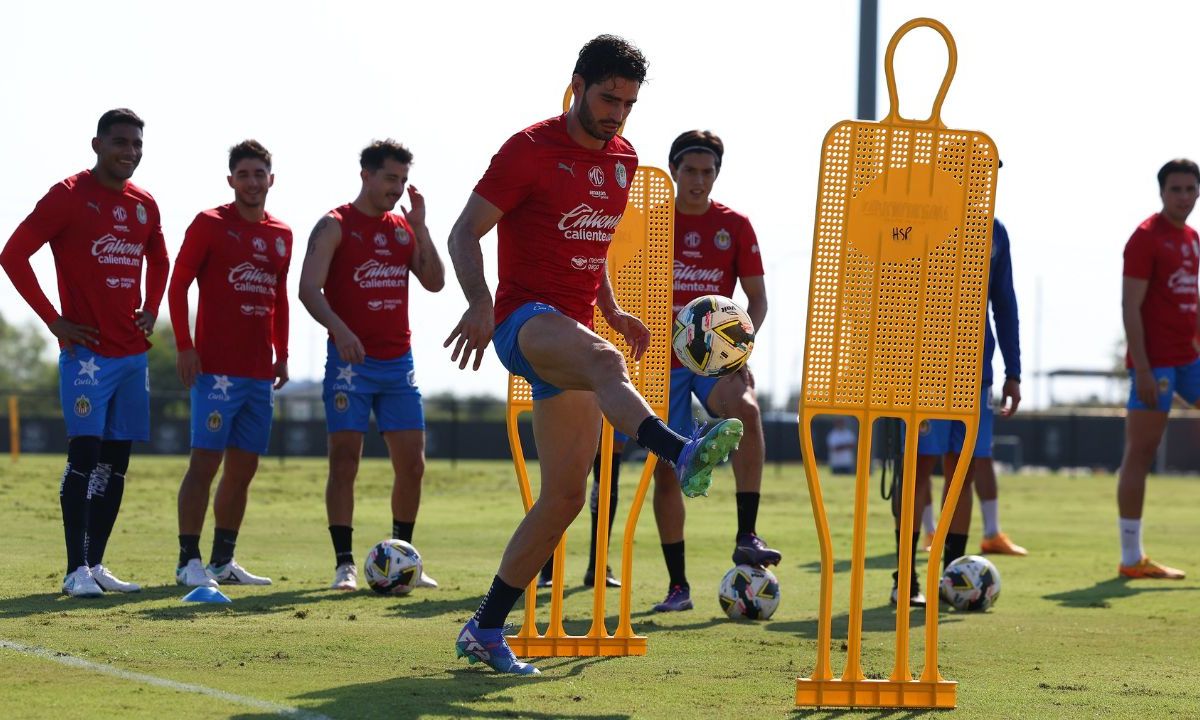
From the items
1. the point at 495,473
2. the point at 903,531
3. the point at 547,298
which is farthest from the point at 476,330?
the point at 495,473

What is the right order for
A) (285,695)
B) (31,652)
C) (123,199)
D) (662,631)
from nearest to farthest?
(285,695) < (31,652) < (662,631) < (123,199)

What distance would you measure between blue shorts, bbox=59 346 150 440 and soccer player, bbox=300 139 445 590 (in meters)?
1.18

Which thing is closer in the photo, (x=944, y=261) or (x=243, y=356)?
(x=944, y=261)

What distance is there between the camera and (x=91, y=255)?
870 centimetres

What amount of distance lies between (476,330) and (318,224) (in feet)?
14.2

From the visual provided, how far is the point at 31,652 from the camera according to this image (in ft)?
20.2

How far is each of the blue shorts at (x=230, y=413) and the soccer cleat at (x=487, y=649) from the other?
3.84 meters

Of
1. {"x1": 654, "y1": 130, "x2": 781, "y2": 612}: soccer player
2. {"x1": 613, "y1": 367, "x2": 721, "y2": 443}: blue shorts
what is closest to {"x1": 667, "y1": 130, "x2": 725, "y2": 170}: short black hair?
{"x1": 654, "y1": 130, "x2": 781, "y2": 612}: soccer player

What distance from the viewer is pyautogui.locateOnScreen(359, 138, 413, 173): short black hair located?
9.56m

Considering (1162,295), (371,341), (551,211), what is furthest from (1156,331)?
(551,211)

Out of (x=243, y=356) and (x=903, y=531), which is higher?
(x=243, y=356)

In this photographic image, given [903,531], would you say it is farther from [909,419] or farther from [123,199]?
[123,199]

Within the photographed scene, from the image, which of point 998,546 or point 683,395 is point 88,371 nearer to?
point 683,395

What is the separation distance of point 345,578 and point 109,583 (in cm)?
138
